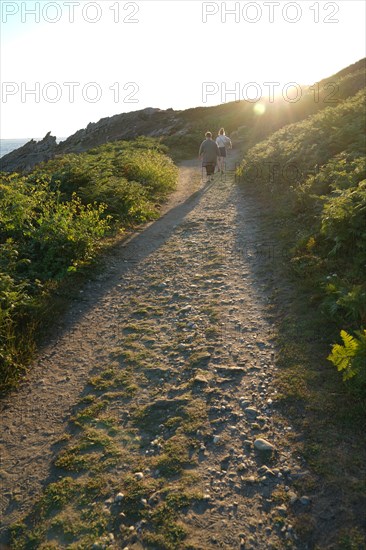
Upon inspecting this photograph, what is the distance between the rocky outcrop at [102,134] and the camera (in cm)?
5868

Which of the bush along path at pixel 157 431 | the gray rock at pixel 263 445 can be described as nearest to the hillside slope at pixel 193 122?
the bush along path at pixel 157 431

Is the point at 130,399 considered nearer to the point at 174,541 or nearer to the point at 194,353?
the point at 194,353

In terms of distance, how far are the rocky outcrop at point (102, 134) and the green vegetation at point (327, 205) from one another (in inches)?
1561

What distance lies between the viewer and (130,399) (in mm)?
5883

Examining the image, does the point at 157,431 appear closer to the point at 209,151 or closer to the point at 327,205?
the point at 327,205

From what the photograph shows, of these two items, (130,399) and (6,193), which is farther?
(6,193)

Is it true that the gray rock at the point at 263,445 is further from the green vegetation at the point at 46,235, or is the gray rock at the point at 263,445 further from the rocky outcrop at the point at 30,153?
the rocky outcrop at the point at 30,153

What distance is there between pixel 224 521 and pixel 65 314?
531 cm

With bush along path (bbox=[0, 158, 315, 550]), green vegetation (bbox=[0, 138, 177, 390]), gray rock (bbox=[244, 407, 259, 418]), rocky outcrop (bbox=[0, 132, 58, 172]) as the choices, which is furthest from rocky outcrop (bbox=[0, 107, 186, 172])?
gray rock (bbox=[244, 407, 259, 418])

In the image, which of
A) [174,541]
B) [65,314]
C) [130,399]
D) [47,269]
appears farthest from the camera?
[47,269]

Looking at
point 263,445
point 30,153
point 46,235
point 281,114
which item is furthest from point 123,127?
point 263,445

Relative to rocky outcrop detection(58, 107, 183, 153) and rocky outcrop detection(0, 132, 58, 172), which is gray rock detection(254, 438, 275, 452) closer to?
rocky outcrop detection(58, 107, 183, 153)

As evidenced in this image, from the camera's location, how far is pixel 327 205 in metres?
9.61

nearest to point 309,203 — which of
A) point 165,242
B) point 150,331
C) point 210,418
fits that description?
point 165,242
